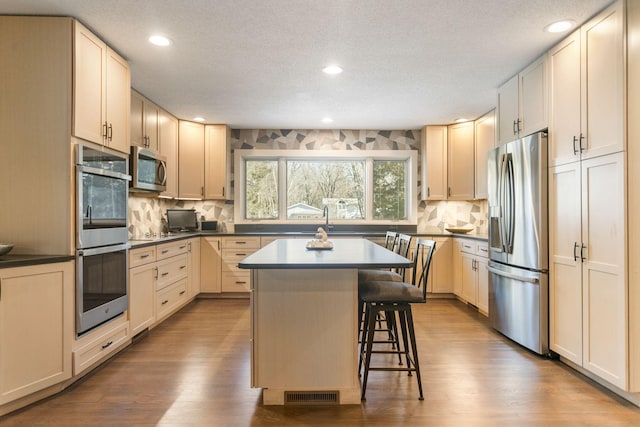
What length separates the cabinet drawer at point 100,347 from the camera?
2531mm

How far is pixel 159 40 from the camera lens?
284 centimetres

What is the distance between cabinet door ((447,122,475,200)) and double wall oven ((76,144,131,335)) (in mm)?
4136

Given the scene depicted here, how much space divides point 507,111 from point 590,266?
1.67 metres

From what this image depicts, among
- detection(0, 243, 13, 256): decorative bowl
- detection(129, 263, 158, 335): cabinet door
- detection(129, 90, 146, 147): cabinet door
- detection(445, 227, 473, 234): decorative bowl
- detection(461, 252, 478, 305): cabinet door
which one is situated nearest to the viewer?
detection(0, 243, 13, 256): decorative bowl

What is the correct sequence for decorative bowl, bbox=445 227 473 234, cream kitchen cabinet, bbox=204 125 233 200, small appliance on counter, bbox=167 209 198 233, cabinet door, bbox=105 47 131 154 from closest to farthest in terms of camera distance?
cabinet door, bbox=105 47 131 154 → small appliance on counter, bbox=167 209 198 233 → decorative bowl, bbox=445 227 473 234 → cream kitchen cabinet, bbox=204 125 233 200

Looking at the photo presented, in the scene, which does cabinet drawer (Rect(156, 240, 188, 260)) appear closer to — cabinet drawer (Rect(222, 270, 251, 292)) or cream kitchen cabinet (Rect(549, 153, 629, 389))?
cabinet drawer (Rect(222, 270, 251, 292))

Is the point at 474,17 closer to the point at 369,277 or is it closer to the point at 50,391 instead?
the point at 369,277

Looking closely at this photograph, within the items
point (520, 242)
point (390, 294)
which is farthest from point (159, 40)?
point (520, 242)

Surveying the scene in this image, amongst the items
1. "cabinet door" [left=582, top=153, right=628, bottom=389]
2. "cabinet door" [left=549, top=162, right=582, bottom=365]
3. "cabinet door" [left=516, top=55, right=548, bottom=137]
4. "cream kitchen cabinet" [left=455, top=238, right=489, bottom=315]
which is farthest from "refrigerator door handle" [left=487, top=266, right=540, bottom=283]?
"cabinet door" [left=516, top=55, right=548, bottom=137]

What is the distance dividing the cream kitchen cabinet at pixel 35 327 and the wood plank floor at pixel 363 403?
168 mm

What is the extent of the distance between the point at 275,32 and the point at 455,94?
2228 millimetres

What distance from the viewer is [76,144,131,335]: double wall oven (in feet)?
8.30

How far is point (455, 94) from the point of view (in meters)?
4.05

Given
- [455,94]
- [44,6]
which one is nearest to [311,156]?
[455,94]
